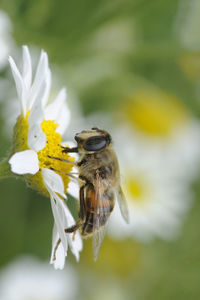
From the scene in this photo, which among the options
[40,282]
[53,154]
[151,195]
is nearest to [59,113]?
[53,154]

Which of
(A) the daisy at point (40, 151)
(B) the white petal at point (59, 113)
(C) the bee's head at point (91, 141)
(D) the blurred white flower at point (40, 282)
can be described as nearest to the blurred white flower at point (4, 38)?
(B) the white petal at point (59, 113)

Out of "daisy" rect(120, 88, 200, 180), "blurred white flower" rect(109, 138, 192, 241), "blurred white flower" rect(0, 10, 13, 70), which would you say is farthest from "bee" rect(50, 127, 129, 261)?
"daisy" rect(120, 88, 200, 180)

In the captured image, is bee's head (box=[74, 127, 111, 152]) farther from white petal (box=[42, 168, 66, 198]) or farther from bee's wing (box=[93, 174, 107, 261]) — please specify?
white petal (box=[42, 168, 66, 198])

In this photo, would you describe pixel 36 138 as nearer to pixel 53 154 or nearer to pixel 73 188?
pixel 53 154

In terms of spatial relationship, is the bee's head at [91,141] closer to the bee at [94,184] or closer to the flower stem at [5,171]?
the bee at [94,184]

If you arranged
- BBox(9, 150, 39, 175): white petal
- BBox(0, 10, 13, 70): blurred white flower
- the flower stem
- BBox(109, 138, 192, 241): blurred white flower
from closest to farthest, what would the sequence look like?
BBox(9, 150, 39, 175): white petal
the flower stem
BBox(0, 10, 13, 70): blurred white flower
BBox(109, 138, 192, 241): blurred white flower

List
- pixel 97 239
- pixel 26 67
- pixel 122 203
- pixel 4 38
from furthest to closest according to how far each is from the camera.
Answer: pixel 4 38, pixel 122 203, pixel 97 239, pixel 26 67

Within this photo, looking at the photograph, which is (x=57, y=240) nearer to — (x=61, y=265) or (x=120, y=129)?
(x=61, y=265)
